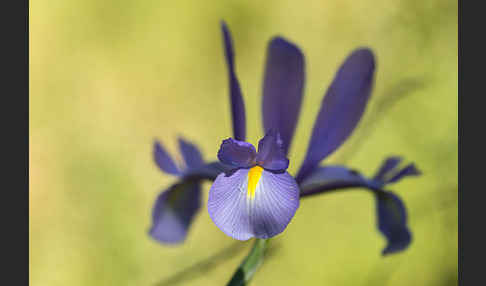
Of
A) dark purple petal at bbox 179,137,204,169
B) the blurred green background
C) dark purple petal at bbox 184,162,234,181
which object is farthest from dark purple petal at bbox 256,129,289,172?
the blurred green background

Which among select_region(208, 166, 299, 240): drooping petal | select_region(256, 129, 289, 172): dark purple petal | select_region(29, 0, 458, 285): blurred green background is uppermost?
select_region(256, 129, 289, 172): dark purple petal

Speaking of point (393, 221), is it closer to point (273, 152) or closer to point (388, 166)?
point (388, 166)

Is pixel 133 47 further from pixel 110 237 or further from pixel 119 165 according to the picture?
pixel 110 237

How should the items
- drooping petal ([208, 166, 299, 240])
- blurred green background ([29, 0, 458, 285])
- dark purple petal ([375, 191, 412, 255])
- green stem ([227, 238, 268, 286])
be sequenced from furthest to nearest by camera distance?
blurred green background ([29, 0, 458, 285]) < dark purple petal ([375, 191, 412, 255]) < green stem ([227, 238, 268, 286]) < drooping petal ([208, 166, 299, 240])

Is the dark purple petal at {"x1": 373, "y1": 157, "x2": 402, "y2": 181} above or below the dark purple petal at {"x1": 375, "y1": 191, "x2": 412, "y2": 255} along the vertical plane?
above

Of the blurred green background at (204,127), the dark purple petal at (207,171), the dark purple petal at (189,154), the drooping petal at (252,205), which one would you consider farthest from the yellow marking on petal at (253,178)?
the blurred green background at (204,127)

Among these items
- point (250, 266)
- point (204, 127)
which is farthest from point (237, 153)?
point (204, 127)

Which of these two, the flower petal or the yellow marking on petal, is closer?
the yellow marking on petal

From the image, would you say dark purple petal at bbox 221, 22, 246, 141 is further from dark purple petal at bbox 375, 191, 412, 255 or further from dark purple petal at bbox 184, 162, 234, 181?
dark purple petal at bbox 375, 191, 412, 255

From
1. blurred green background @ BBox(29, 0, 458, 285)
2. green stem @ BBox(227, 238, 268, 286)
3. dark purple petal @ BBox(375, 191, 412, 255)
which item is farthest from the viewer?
blurred green background @ BBox(29, 0, 458, 285)
